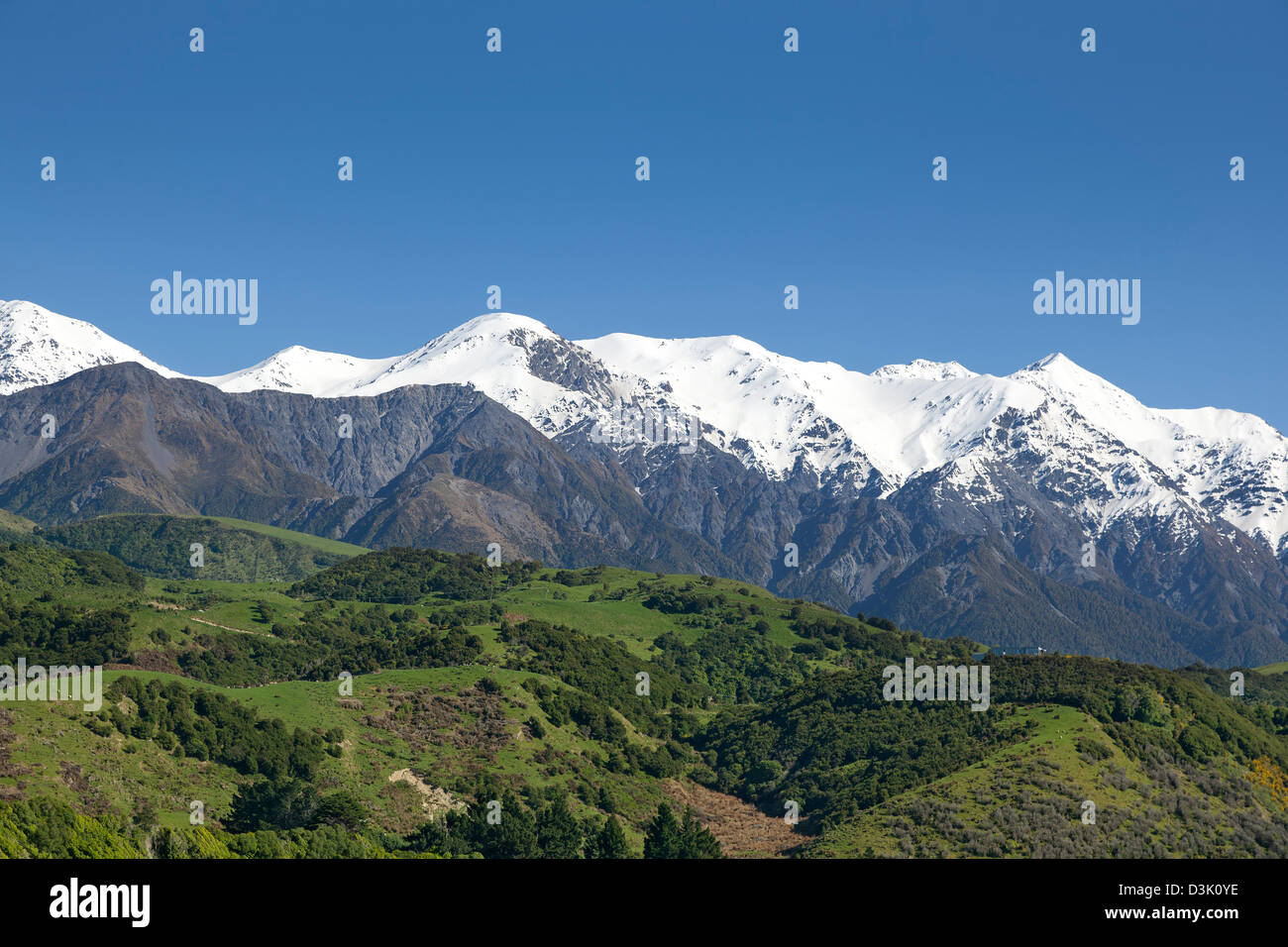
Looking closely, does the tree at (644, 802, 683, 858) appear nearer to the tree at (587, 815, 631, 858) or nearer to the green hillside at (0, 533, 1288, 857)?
the green hillside at (0, 533, 1288, 857)

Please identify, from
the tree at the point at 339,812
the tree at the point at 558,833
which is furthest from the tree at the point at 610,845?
the tree at the point at 339,812

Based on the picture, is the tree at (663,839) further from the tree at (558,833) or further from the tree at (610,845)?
the tree at (558,833)

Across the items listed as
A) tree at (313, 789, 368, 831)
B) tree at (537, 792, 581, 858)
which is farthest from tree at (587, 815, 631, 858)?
tree at (313, 789, 368, 831)

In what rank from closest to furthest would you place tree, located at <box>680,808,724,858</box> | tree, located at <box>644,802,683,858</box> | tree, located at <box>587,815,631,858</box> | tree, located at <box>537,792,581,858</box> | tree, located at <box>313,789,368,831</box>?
tree, located at <box>313,789,368,831</box> < tree, located at <box>537,792,581,858</box> < tree, located at <box>644,802,683,858</box> < tree, located at <box>680,808,724,858</box> < tree, located at <box>587,815,631,858</box>

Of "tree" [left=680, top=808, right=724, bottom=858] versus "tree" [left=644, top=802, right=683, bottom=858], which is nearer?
"tree" [left=644, top=802, right=683, bottom=858]

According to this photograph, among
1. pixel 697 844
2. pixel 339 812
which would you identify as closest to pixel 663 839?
pixel 697 844

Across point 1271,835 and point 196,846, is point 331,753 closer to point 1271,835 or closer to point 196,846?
point 196,846

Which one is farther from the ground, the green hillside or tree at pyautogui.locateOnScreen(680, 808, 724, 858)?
the green hillside

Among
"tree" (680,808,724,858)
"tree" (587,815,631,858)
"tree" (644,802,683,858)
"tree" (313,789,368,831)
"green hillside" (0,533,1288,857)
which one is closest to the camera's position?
"green hillside" (0,533,1288,857)

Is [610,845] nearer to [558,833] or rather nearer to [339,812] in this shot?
[558,833]
